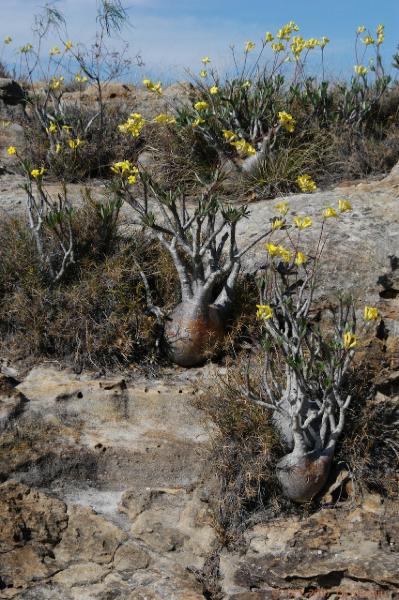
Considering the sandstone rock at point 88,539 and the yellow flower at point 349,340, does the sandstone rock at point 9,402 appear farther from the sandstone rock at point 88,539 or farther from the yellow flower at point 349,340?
the yellow flower at point 349,340

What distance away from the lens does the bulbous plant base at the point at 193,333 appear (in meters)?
5.57

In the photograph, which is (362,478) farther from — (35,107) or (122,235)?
(35,107)

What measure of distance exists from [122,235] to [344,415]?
8.13 feet

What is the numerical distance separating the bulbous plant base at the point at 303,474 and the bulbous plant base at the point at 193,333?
46.6 inches

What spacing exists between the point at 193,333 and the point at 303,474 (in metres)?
1.39

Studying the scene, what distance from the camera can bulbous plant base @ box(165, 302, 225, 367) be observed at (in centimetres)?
557

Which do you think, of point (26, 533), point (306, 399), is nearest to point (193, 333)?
point (306, 399)

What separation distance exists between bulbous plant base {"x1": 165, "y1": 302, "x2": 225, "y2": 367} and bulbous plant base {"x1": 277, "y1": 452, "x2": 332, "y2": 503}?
1184 millimetres

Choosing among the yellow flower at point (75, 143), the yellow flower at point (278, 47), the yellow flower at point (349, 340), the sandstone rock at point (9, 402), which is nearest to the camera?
the yellow flower at point (349, 340)

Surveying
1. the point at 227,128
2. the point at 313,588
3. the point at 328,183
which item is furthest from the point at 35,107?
the point at 313,588

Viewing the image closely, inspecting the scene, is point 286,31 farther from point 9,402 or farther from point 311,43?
point 9,402

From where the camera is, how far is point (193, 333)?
5.56 meters

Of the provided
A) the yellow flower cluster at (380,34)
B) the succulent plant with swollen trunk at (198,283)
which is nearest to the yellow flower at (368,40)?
the yellow flower cluster at (380,34)

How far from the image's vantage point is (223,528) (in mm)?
4582
